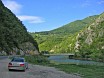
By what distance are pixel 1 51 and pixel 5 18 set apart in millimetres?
27438

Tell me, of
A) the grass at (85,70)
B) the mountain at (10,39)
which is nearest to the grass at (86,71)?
the grass at (85,70)

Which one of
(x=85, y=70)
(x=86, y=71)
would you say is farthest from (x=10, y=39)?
(x=86, y=71)

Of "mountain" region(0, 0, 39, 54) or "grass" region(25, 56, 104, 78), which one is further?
"mountain" region(0, 0, 39, 54)

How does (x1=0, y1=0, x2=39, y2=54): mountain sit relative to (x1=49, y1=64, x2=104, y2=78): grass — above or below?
above

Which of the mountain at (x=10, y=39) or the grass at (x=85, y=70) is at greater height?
the mountain at (x=10, y=39)

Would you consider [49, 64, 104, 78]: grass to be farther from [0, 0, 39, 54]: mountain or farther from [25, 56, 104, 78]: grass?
[0, 0, 39, 54]: mountain

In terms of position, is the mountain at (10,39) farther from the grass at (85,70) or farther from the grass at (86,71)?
the grass at (86,71)

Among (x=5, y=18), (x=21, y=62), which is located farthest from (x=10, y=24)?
(x=21, y=62)

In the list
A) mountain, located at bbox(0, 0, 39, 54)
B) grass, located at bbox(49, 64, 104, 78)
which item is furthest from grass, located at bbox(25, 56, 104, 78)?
mountain, located at bbox(0, 0, 39, 54)

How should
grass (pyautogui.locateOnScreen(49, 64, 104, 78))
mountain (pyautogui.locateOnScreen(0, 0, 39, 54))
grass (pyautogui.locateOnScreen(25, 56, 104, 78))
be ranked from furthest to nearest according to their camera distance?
mountain (pyautogui.locateOnScreen(0, 0, 39, 54)) < grass (pyautogui.locateOnScreen(25, 56, 104, 78)) < grass (pyautogui.locateOnScreen(49, 64, 104, 78))

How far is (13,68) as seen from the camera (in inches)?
1423

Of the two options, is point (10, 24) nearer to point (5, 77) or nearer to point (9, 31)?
point (9, 31)

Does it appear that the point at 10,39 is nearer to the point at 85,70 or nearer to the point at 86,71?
the point at 85,70

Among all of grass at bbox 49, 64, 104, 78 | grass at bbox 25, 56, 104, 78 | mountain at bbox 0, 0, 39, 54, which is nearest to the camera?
grass at bbox 49, 64, 104, 78
